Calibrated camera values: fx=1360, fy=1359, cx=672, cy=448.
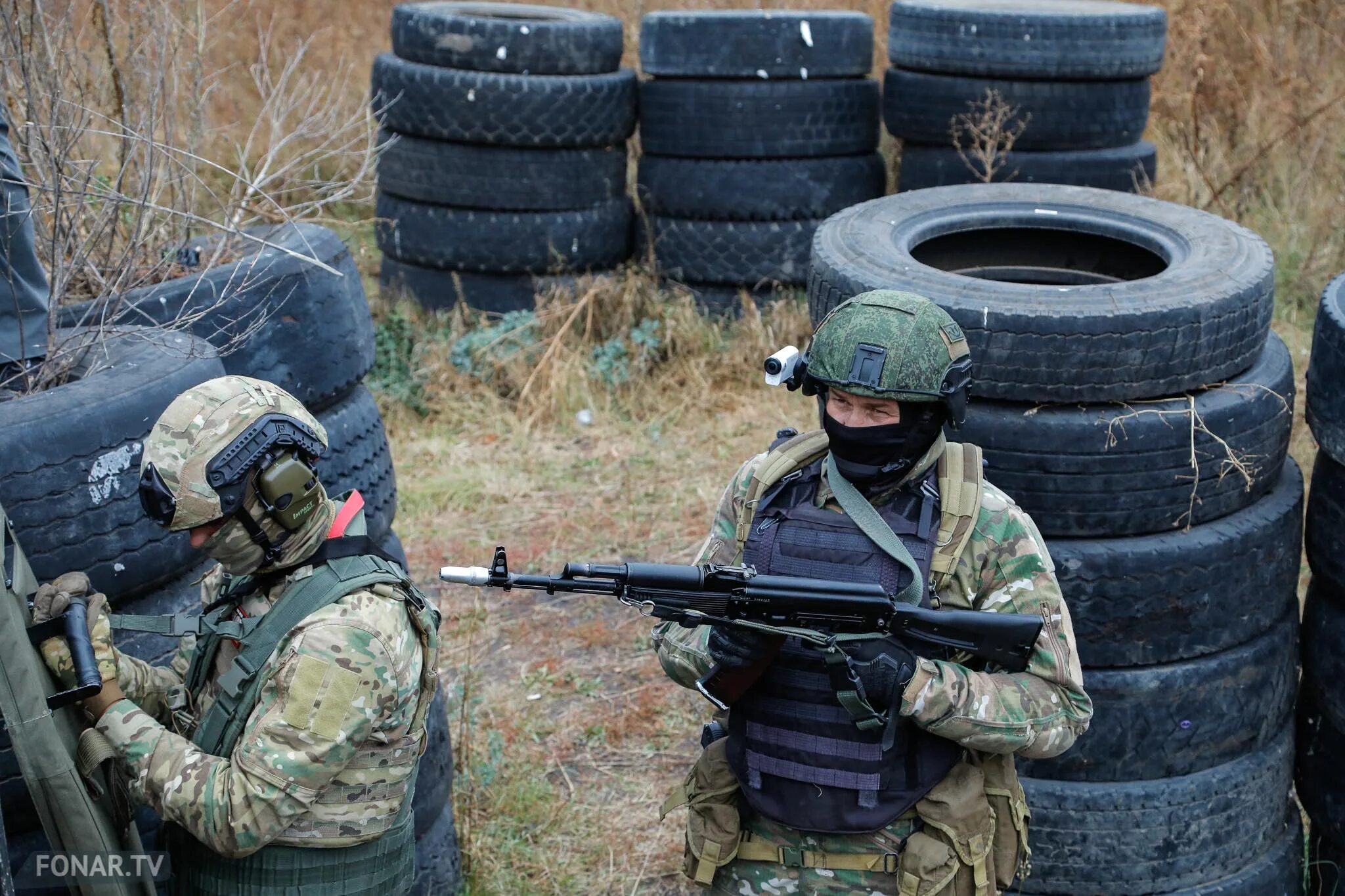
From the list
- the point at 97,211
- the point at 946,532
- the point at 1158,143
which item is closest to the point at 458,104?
the point at 97,211

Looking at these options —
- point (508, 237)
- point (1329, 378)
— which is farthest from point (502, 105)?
point (1329, 378)

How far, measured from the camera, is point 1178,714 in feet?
11.5

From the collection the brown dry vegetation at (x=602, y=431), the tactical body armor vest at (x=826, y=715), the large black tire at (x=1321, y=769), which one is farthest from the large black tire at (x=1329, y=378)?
the brown dry vegetation at (x=602, y=431)

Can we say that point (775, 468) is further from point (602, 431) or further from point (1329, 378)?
point (602, 431)

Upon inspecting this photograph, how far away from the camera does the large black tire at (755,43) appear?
720 cm

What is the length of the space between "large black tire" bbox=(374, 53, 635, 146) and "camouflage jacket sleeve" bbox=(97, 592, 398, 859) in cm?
523

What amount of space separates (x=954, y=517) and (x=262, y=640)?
4.24ft

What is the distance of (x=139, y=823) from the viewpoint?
9.11 feet

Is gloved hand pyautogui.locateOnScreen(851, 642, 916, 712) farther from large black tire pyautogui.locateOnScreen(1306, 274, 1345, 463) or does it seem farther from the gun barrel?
large black tire pyautogui.locateOnScreen(1306, 274, 1345, 463)

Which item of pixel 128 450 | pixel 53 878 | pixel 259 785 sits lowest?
pixel 53 878

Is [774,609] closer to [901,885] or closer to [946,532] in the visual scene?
[946,532]

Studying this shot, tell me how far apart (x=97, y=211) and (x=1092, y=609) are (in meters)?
3.11

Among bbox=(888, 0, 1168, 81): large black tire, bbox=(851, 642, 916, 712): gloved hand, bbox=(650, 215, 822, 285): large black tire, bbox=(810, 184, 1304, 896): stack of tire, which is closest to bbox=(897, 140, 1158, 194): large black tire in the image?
bbox=(888, 0, 1168, 81): large black tire

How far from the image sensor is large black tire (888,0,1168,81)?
22.2 ft
